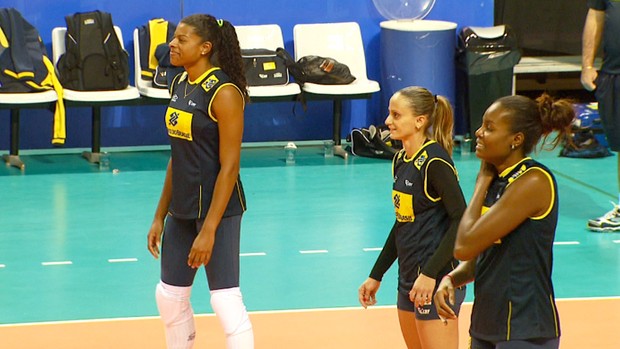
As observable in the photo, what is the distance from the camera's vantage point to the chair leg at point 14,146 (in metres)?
10.5

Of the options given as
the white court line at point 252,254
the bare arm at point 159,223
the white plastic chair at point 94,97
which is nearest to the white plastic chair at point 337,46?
the white plastic chair at point 94,97

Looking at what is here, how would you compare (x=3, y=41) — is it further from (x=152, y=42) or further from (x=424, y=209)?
(x=424, y=209)

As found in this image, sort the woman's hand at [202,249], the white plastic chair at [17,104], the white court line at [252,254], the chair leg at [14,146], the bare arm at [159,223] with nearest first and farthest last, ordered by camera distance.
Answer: the woman's hand at [202,249] → the bare arm at [159,223] → the white court line at [252,254] → the white plastic chair at [17,104] → the chair leg at [14,146]

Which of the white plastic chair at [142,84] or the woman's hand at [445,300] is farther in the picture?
the white plastic chair at [142,84]

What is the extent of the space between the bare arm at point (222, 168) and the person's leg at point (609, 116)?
4.36 metres

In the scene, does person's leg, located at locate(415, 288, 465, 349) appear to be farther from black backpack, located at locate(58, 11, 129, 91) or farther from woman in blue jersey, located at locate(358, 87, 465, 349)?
black backpack, located at locate(58, 11, 129, 91)

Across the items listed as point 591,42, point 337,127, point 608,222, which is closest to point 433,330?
point 608,222

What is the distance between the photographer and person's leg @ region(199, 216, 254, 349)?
4621 millimetres

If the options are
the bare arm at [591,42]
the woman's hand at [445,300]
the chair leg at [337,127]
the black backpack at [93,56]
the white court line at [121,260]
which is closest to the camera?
the woman's hand at [445,300]

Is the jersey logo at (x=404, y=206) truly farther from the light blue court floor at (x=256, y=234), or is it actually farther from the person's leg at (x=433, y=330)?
the light blue court floor at (x=256, y=234)

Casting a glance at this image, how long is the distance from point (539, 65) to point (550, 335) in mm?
9604

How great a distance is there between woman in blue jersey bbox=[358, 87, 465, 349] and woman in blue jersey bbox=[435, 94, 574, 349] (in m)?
0.57

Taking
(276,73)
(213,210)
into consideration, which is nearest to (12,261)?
(213,210)

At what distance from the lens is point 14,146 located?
1061 cm
